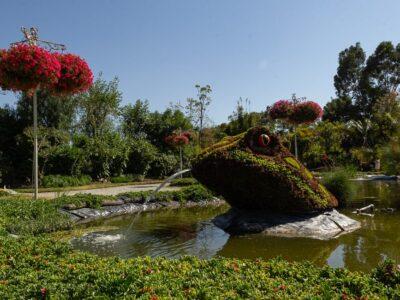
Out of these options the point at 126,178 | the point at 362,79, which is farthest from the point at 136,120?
the point at 362,79

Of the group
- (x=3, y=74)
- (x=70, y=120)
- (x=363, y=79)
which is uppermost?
(x=363, y=79)

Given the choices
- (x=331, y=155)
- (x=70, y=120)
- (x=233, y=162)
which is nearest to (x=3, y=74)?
(x=233, y=162)

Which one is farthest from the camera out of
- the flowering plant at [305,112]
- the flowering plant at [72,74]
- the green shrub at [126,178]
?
the green shrub at [126,178]

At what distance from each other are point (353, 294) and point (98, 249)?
5122 millimetres

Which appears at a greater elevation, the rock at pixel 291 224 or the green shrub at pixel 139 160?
the green shrub at pixel 139 160

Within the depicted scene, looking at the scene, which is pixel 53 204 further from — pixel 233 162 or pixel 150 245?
pixel 233 162

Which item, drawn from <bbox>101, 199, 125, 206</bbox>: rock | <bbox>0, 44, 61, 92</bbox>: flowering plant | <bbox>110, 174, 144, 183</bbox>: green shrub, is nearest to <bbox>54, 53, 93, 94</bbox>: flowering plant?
<bbox>0, 44, 61, 92</bbox>: flowering plant

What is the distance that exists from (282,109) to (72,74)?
9.77m

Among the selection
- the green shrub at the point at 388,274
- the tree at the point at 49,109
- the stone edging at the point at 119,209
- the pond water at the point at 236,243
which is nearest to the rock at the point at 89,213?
the stone edging at the point at 119,209

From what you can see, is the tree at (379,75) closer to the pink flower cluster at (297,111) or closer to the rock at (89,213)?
the pink flower cluster at (297,111)

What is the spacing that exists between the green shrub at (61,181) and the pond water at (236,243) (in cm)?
1105

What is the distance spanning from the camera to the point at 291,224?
9336 millimetres

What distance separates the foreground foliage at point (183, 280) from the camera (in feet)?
13.1

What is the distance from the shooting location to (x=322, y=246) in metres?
8.10
